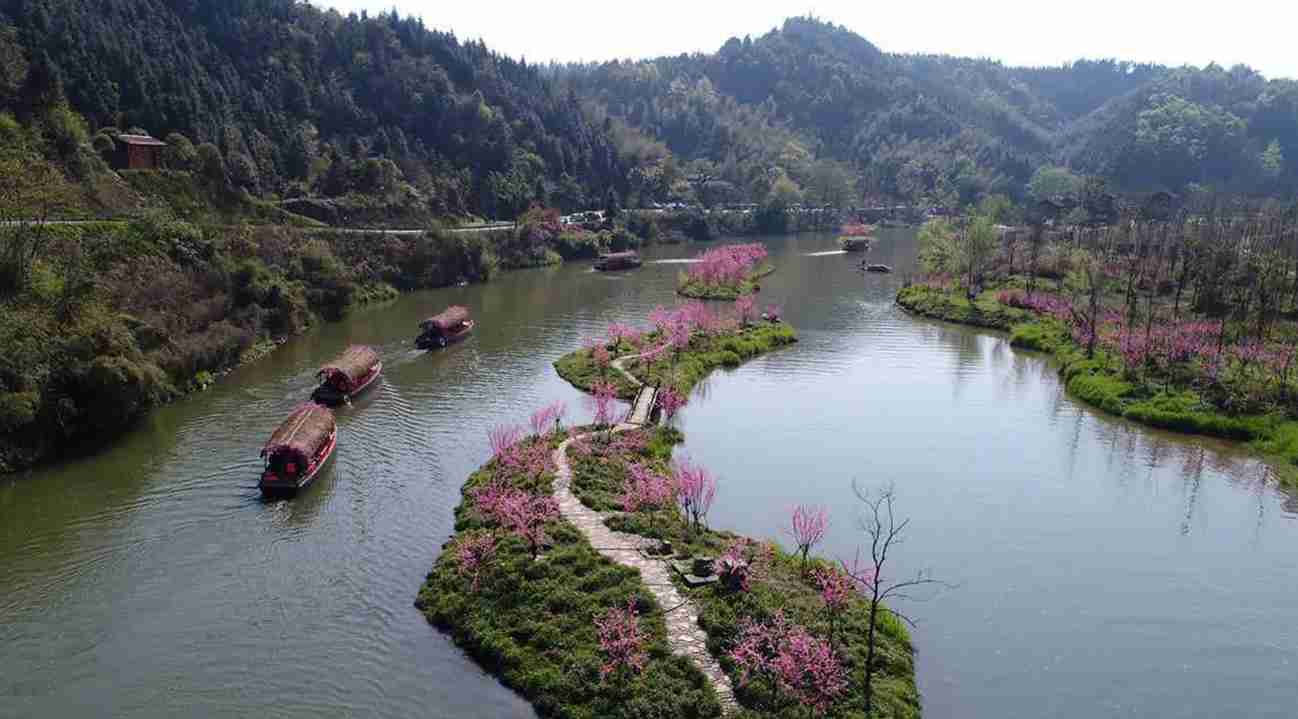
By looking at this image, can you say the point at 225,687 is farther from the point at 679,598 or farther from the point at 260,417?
the point at 260,417

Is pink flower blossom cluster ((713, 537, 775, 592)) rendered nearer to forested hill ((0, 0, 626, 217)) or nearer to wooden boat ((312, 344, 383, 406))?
wooden boat ((312, 344, 383, 406))

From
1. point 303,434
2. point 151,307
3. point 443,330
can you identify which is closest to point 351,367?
point 303,434

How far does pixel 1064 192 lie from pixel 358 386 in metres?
168

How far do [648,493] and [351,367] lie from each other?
72.4 feet

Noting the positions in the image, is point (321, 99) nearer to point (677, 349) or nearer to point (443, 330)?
point (443, 330)

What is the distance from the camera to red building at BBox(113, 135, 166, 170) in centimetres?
7081

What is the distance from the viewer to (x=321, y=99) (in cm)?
11750

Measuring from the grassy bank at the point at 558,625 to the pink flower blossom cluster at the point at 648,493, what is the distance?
305 centimetres

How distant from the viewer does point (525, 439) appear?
38.5 meters

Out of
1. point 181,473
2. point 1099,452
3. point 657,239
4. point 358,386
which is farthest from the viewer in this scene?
point 657,239

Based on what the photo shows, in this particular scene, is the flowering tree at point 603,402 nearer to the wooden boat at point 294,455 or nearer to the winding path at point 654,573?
the winding path at point 654,573

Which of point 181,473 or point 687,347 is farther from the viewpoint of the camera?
point 687,347

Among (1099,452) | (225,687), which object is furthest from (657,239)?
(225,687)

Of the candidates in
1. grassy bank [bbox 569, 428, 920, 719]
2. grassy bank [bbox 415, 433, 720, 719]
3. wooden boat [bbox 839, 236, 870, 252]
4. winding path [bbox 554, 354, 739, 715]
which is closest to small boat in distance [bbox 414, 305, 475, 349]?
winding path [bbox 554, 354, 739, 715]
